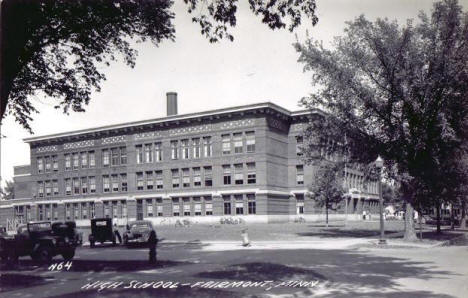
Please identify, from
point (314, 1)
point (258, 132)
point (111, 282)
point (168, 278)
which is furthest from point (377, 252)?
point (258, 132)

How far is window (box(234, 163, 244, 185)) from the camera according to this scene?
53406 millimetres

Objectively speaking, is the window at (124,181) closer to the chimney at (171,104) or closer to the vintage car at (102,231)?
the chimney at (171,104)

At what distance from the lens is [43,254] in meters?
19.3

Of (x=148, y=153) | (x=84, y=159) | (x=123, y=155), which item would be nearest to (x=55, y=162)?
(x=84, y=159)

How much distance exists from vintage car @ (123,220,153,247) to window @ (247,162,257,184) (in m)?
25.8

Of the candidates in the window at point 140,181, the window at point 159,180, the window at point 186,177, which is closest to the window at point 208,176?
the window at point 186,177

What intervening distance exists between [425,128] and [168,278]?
18315 mm

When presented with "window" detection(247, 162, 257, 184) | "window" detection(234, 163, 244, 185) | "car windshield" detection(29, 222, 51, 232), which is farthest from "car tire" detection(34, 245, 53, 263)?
"window" detection(234, 163, 244, 185)

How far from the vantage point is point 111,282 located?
12.8 metres

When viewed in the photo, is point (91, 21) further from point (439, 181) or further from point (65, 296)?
point (439, 181)

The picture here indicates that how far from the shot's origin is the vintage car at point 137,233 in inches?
1049

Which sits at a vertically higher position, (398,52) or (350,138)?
(398,52)

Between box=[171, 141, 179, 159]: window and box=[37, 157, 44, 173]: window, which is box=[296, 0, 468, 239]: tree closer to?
box=[171, 141, 179, 159]: window

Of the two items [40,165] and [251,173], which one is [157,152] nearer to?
[251,173]
